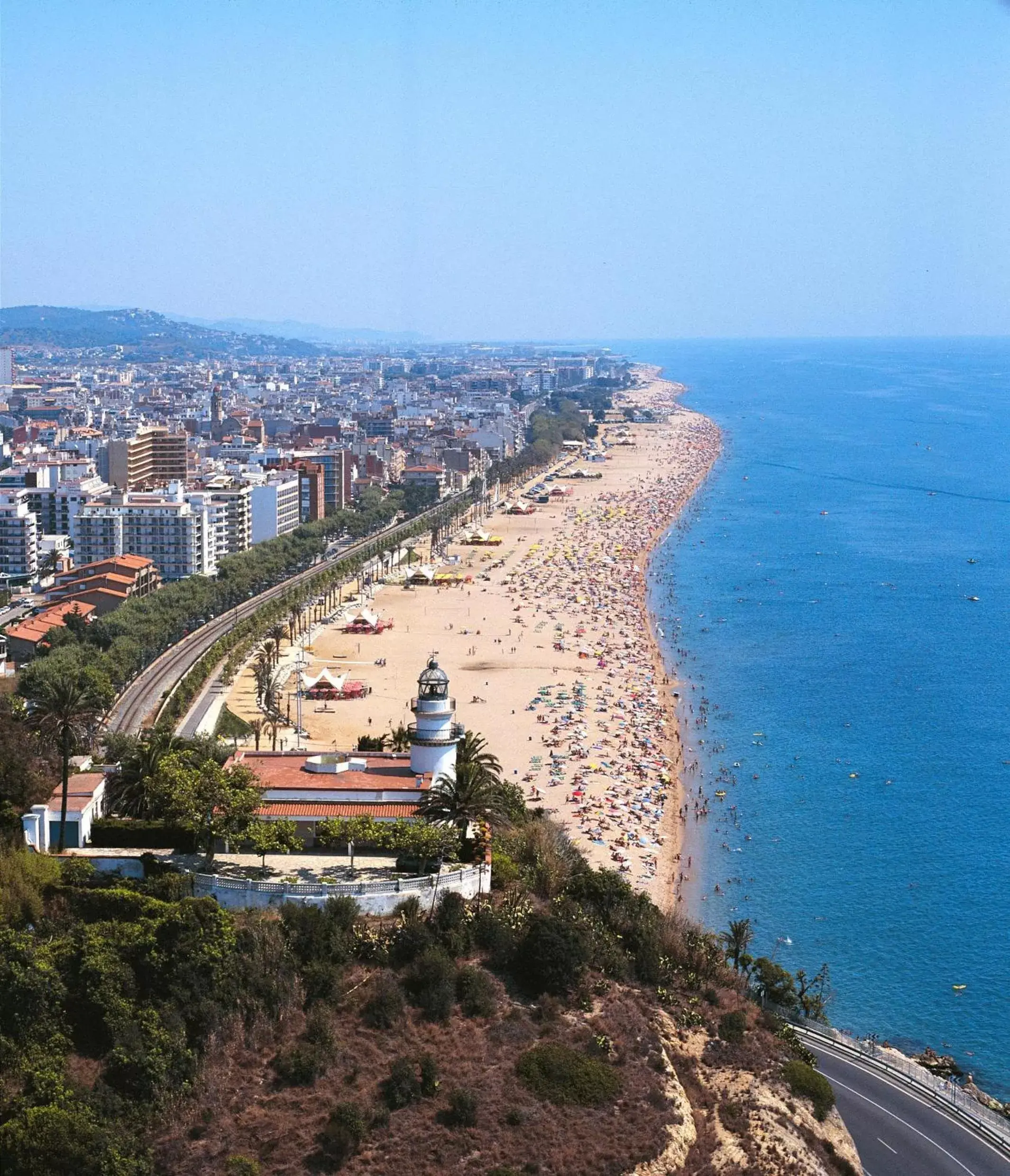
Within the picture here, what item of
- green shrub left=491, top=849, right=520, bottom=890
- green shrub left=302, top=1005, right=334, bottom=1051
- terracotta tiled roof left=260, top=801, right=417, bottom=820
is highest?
terracotta tiled roof left=260, top=801, right=417, bottom=820

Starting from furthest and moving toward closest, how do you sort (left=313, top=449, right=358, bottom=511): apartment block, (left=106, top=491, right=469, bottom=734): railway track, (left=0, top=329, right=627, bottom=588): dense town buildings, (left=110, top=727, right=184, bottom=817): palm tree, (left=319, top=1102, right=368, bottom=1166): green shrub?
1. (left=313, top=449, right=358, bottom=511): apartment block
2. (left=0, top=329, right=627, bottom=588): dense town buildings
3. (left=106, top=491, right=469, bottom=734): railway track
4. (left=110, top=727, right=184, bottom=817): palm tree
5. (left=319, top=1102, right=368, bottom=1166): green shrub

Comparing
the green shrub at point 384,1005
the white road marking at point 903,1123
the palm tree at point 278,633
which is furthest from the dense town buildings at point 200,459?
the white road marking at point 903,1123

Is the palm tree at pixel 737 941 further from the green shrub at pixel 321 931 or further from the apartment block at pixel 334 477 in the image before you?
the apartment block at pixel 334 477

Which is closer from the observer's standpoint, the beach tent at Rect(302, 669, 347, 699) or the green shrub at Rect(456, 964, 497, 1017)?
the green shrub at Rect(456, 964, 497, 1017)

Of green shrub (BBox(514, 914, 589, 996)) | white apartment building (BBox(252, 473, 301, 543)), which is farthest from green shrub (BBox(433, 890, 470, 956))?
white apartment building (BBox(252, 473, 301, 543))

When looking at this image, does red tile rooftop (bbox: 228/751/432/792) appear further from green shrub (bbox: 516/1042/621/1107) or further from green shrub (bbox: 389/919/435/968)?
green shrub (bbox: 516/1042/621/1107)

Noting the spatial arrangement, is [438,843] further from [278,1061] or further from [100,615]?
[100,615]

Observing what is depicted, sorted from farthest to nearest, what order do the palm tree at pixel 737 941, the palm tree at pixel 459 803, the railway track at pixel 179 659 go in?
1. the railway track at pixel 179 659
2. the palm tree at pixel 737 941
3. the palm tree at pixel 459 803

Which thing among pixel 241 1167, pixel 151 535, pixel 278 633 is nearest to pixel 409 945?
pixel 241 1167
